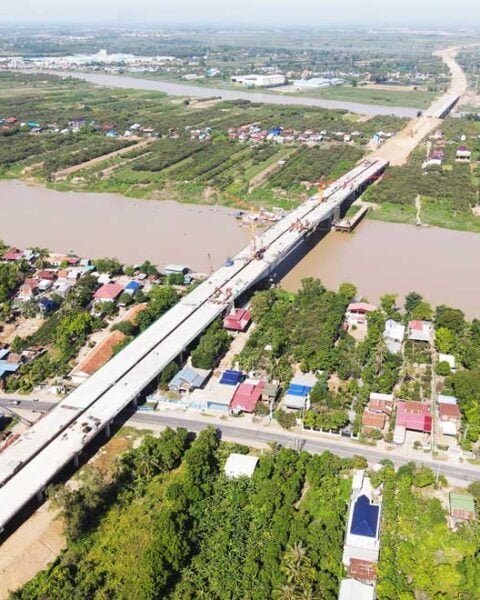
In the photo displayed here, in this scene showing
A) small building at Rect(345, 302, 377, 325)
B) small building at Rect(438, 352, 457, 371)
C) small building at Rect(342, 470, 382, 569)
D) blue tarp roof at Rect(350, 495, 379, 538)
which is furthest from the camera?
small building at Rect(345, 302, 377, 325)

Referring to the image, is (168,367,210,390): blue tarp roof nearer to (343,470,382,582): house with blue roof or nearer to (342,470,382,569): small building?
(342,470,382,569): small building

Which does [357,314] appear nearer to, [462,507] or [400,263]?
[400,263]

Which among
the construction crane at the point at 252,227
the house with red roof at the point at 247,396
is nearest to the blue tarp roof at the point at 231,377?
the house with red roof at the point at 247,396

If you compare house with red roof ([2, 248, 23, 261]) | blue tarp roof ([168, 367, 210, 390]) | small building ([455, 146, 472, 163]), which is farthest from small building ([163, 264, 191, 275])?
small building ([455, 146, 472, 163])

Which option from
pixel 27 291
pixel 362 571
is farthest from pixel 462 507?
pixel 27 291

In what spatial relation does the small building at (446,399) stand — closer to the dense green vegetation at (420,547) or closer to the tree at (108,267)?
the dense green vegetation at (420,547)

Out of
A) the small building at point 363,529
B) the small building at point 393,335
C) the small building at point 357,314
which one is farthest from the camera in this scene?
the small building at point 357,314

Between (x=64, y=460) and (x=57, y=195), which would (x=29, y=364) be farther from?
(x=57, y=195)

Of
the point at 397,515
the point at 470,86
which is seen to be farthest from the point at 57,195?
the point at 470,86
